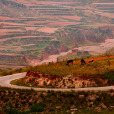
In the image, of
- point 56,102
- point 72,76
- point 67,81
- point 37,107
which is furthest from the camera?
point 72,76

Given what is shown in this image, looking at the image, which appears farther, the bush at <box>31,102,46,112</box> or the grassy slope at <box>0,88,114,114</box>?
the bush at <box>31,102,46,112</box>

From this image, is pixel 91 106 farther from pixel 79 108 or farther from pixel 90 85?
pixel 90 85

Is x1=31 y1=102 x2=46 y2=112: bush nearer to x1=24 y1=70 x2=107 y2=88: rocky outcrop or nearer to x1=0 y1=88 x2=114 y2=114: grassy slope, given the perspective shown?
x1=0 y1=88 x2=114 y2=114: grassy slope

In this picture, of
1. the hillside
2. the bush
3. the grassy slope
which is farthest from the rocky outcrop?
the bush

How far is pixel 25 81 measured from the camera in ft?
146

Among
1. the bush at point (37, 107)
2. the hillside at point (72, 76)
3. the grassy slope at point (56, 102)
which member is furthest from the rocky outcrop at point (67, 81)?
the bush at point (37, 107)

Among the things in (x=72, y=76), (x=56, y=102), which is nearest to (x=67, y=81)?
(x=72, y=76)

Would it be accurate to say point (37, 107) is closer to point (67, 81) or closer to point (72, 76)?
point (67, 81)

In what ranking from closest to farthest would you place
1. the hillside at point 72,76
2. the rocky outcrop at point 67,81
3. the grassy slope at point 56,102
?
the grassy slope at point 56,102, the rocky outcrop at point 67,81, the hillside at point 72,76

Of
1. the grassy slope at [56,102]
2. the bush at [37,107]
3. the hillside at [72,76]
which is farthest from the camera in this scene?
the hillside at [72,76]

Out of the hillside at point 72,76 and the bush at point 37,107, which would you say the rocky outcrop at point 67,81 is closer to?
the hillside at point 72,76

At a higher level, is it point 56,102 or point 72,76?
point 72,76

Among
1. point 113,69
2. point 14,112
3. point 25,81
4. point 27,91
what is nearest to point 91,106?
point 14,112

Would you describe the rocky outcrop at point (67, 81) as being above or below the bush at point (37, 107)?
below
